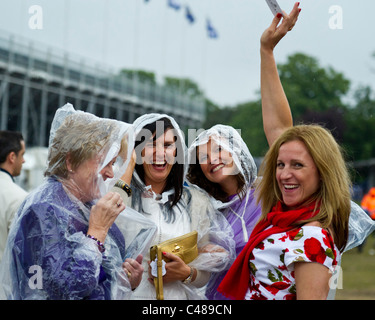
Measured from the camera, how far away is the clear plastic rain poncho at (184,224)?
3041mm

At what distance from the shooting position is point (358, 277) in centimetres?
1198

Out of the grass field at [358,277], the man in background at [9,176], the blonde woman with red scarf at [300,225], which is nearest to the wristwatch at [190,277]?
the blonde woman with red scarf at [300,225]

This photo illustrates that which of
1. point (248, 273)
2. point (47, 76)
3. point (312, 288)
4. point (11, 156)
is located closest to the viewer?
point (312, 288)

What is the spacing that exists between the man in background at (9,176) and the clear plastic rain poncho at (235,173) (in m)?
1.47

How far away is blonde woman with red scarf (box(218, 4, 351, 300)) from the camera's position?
2.22m

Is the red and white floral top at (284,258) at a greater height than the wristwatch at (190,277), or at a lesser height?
greater

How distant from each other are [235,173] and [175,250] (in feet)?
2.43

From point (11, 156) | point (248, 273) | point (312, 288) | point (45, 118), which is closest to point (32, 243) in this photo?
point (248, 273)

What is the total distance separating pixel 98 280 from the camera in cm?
250

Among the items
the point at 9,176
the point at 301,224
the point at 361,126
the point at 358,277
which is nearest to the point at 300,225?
the point at 301,224

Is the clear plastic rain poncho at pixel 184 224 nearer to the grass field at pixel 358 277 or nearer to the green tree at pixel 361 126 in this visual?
the grass field at pixel 358 277

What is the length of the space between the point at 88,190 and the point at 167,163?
0.69 meters
